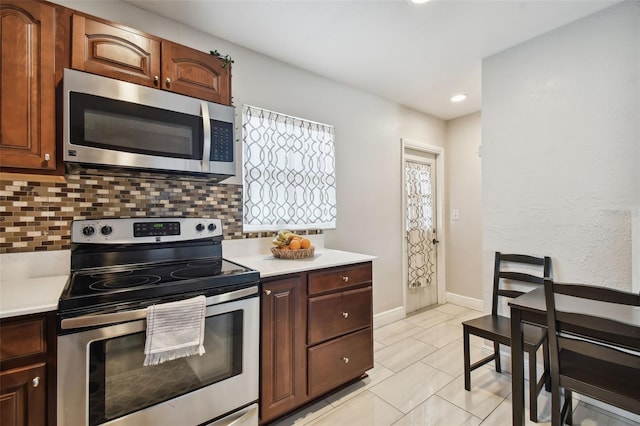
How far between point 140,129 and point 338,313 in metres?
1.61

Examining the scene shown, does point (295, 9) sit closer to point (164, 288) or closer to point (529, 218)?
point (164, 288)

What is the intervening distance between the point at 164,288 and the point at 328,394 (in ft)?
4.55

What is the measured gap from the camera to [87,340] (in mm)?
1154

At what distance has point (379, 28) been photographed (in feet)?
6.76

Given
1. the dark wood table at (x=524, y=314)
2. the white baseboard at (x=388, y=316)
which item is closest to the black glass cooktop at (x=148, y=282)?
the dark wood table at (x=524, y=314)

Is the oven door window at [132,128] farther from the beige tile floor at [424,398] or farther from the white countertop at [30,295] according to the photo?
the beige tile floor at [424,398]

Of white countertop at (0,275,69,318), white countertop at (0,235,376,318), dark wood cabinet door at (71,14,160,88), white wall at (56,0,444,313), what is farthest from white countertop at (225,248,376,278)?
dark wood cabinet door at (71,14,160,88)

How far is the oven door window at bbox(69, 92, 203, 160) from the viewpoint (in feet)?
4.50

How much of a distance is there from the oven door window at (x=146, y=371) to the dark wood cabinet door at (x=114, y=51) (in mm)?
1285

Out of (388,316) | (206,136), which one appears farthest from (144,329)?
(388,316)

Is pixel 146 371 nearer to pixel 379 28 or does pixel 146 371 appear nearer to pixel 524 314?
pixel 524 314

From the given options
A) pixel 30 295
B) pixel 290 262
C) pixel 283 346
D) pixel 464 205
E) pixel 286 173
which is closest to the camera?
pixel 30 295

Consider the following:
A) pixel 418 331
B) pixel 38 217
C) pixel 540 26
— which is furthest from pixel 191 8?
pixel 418 331

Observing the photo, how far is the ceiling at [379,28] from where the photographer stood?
1843 mm
